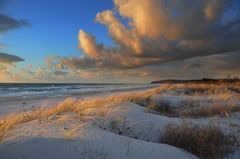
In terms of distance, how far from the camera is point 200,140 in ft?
19.1

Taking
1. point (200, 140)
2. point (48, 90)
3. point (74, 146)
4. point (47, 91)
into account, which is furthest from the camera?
point (48, 90)

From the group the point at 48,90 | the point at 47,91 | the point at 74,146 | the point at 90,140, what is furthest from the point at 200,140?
the point at 48,90

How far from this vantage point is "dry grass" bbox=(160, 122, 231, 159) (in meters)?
5.78

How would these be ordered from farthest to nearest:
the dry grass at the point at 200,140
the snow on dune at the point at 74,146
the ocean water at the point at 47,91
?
1. the ocean water at the point at 47,91
2. the dry grass at the point at 200,140
3. the snow on dune at the point at 74,146

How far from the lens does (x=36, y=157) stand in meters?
4.35

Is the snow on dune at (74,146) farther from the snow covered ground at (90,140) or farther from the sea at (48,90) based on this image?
the sea at (48,90)

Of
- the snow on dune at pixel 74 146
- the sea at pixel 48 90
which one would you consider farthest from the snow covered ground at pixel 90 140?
the sea at pixel 48 90

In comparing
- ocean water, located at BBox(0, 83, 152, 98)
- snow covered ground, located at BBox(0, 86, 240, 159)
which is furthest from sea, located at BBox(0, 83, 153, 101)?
A: snow covered ground, located at BBox(0, 86, 240, 159)

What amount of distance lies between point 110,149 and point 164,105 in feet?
28.0

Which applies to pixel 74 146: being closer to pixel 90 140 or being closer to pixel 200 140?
pixel 90 140

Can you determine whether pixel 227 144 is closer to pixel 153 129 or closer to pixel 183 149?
pixel 183 149

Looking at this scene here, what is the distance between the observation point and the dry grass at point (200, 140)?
578 cm

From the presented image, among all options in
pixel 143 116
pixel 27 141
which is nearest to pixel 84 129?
pixel 27 141

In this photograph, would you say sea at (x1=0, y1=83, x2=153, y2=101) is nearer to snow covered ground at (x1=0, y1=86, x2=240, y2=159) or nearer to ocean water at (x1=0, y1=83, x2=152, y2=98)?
ocean water at (x1=0, y1=83, x2=152, y2=98)
